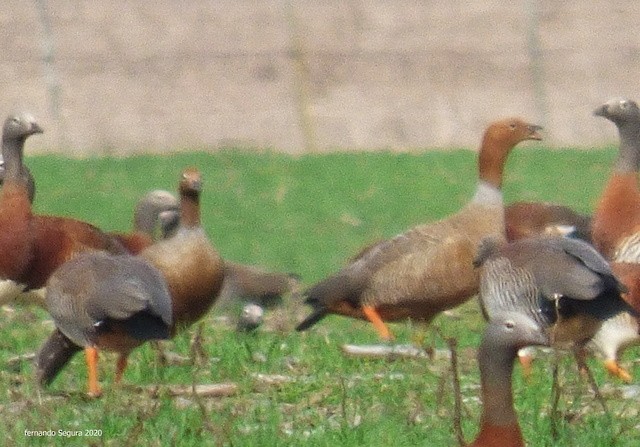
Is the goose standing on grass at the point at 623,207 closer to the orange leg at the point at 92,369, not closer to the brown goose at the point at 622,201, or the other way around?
the brown goose at the point at 622,201

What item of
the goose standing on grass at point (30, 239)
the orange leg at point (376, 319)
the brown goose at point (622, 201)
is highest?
the brown goose at point (622, 201)

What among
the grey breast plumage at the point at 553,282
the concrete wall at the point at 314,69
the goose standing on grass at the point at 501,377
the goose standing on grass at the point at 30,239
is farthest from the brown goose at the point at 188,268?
the concrete wall at the point at 314,69

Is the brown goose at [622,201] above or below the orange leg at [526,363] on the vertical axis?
above

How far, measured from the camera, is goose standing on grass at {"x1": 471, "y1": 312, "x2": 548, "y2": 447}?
539 cm

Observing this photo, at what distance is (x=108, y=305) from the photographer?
727 cm

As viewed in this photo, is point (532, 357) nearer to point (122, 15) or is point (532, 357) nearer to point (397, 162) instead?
point (397, 162)

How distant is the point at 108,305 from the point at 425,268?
8.04ft

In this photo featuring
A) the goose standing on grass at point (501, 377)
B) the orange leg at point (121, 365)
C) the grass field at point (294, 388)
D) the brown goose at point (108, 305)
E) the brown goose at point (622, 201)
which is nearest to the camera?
the goose standing on grass at point (501, 377)

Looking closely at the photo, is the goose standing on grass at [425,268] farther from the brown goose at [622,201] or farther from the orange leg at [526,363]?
the orange leg at [526,363]

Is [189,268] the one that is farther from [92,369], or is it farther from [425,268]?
[92,369]

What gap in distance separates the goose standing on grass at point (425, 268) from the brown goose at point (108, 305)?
1.97 metres

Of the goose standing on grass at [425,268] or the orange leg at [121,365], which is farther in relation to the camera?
the goose standing on grass at [425,268]

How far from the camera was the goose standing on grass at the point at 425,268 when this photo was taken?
9.25 m

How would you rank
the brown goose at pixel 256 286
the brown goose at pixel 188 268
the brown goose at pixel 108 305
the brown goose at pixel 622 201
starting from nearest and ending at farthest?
1. the brown goose at pixel 108 305
2. the brown goose at pixel 188 268
3. the brown goose at pixel 622 201
4. the brown goose at pixel 256 286
